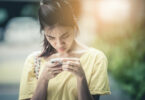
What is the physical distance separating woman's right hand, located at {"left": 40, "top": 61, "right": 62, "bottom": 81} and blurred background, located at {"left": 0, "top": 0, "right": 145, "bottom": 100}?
34cm

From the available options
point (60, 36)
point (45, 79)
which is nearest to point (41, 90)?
point (45, 79)

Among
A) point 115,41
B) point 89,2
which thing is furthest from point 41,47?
point 115,41

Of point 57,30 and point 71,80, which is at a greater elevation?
point 57,30

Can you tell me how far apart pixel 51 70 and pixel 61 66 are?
0.05 meters

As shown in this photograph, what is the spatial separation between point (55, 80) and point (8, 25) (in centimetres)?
77

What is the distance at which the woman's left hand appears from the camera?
1.44m

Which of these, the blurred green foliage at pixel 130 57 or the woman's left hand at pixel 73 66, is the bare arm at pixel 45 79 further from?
the blurred green foliage at pixel 130 57

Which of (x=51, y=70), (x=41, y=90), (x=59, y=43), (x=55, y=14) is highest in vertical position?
(x=55, y=14)

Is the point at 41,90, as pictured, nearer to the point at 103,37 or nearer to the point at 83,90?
the point at 83,90

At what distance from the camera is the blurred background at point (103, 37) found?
6.28ft

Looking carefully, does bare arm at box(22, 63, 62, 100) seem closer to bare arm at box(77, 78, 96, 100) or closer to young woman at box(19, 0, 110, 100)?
young woman at box(19, 0, 110, 100)

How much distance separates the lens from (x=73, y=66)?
144 centimetres

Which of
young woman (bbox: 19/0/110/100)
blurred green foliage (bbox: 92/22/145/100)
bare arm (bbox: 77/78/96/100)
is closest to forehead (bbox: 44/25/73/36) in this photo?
young woman (bbox: 19/0/110/100)

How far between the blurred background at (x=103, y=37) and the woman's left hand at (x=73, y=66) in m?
0.35
